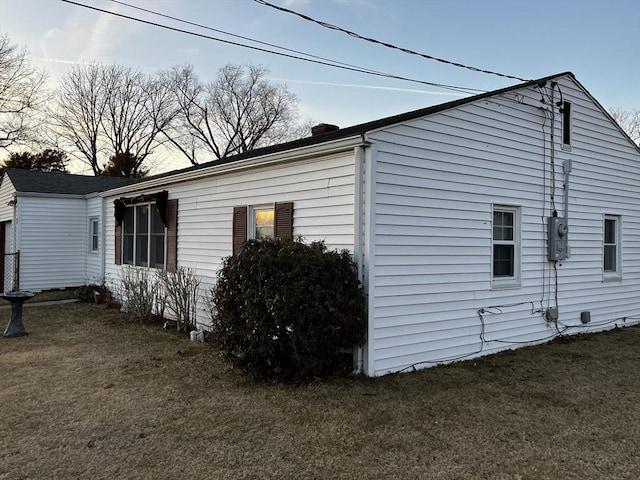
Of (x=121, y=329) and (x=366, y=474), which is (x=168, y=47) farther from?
(x=366, y=474)

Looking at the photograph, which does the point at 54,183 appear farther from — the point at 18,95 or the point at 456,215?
the point at 456,215

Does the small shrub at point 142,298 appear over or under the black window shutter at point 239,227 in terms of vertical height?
under

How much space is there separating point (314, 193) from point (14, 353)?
4.78 meters

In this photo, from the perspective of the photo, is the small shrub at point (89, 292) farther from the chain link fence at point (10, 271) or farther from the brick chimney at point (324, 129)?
the brick chimney at point (324, 129)

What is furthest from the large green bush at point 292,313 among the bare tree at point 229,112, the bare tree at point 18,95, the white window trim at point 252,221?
the bare tree at point 229,112

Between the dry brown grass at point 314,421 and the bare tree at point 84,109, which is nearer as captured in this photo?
the dry brown grass at point 314,421

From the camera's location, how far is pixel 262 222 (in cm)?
711

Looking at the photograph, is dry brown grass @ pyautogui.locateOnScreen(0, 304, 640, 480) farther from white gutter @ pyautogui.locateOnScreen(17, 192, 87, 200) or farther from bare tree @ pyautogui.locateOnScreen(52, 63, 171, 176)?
bare tree @ pyautogui.locateOnScreen(52, 63, 171, 176)

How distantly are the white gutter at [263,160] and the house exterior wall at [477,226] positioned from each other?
42 centimetres

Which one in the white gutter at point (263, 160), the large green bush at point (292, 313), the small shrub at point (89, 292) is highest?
the white gutter at point (263, 160)

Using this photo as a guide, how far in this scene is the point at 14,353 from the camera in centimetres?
639

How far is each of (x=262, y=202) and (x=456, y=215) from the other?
283 centimetres

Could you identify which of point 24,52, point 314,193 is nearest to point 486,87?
point 314,193

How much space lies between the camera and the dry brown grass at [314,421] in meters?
3.23
